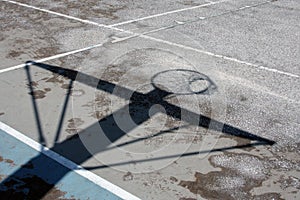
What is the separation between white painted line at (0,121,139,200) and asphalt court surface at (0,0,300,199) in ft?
0.28

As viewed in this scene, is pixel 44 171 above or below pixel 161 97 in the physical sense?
below

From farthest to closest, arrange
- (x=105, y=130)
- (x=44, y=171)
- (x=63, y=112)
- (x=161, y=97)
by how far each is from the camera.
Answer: (x=161, y=97) < (x=63, y=112) < (x=105, y=130) < (x=44, y=171)

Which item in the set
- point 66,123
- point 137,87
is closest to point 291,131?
point 137,87

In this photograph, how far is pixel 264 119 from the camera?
6695 mm

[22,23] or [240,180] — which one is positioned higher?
[22,23]

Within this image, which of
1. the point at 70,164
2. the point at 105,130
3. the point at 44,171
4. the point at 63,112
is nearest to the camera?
the point at 44,171

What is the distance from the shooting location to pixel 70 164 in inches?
213

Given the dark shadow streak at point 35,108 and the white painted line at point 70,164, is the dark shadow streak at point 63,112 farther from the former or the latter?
the white painted line at point 70,164

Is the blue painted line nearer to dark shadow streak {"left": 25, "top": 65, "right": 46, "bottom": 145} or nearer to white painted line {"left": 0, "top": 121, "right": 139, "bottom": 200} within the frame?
white painted line {"left": 0, "top": 121, "right": 139, "bottom": 200}

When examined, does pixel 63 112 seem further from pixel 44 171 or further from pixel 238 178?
pixel 238 178

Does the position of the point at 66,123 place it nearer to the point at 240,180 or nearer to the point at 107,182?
the point at 107,182

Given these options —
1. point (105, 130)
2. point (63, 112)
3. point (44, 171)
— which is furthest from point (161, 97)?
point (44, 171)

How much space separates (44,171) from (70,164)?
1.15ft

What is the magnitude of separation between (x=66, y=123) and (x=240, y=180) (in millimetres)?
2792
